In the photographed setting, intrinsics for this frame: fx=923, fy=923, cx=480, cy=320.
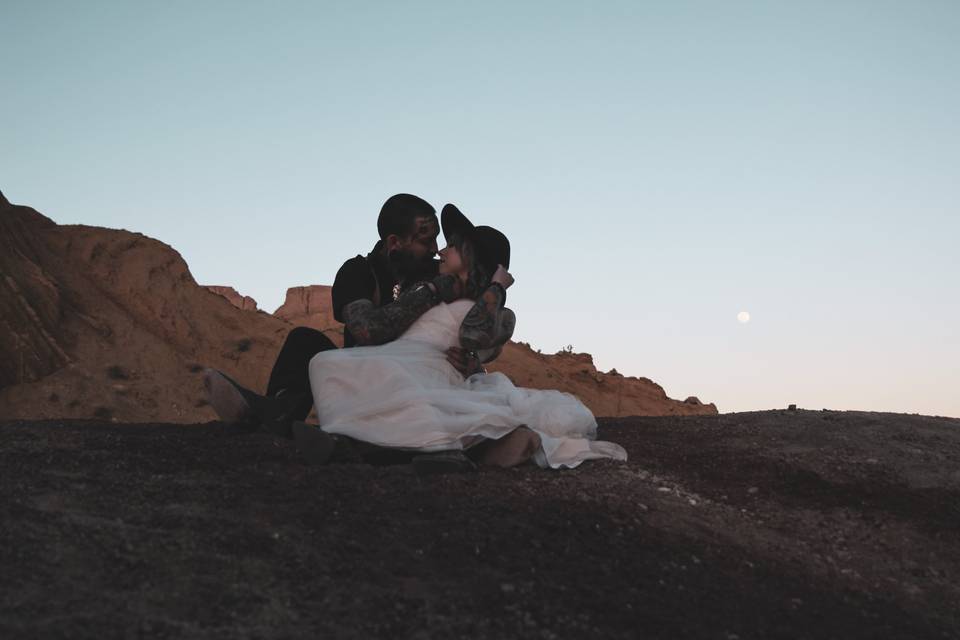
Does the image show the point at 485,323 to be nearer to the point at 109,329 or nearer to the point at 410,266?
the point at 410,266

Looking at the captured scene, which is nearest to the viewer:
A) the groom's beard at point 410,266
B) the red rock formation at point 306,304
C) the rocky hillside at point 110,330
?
the groom's beard at point 410,266

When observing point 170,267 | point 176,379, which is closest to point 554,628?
point 176,379

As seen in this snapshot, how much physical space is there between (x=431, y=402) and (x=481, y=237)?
117 centimetres

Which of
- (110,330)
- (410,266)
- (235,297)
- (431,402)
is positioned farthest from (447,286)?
(235,297)

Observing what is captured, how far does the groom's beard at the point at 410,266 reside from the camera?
580cm

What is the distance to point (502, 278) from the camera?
5.73 m

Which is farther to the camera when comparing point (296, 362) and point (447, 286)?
point (296, 362)

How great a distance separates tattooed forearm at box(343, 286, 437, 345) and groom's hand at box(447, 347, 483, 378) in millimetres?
313

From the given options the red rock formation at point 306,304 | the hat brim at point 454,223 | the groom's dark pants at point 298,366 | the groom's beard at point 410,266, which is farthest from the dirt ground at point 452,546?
the red rock formation at point 306,304

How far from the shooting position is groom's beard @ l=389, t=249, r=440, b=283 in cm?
580

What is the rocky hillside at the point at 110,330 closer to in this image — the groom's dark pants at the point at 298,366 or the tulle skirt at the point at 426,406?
the groom's dark pants at the point at 298,366

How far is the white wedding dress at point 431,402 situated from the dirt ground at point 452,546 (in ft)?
0.80

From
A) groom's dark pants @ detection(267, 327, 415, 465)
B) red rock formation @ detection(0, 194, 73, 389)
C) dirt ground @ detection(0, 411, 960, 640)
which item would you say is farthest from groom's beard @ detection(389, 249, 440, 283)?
red rock formation @ detection(0, 194, 73, 389)

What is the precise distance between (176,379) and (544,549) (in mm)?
9100
